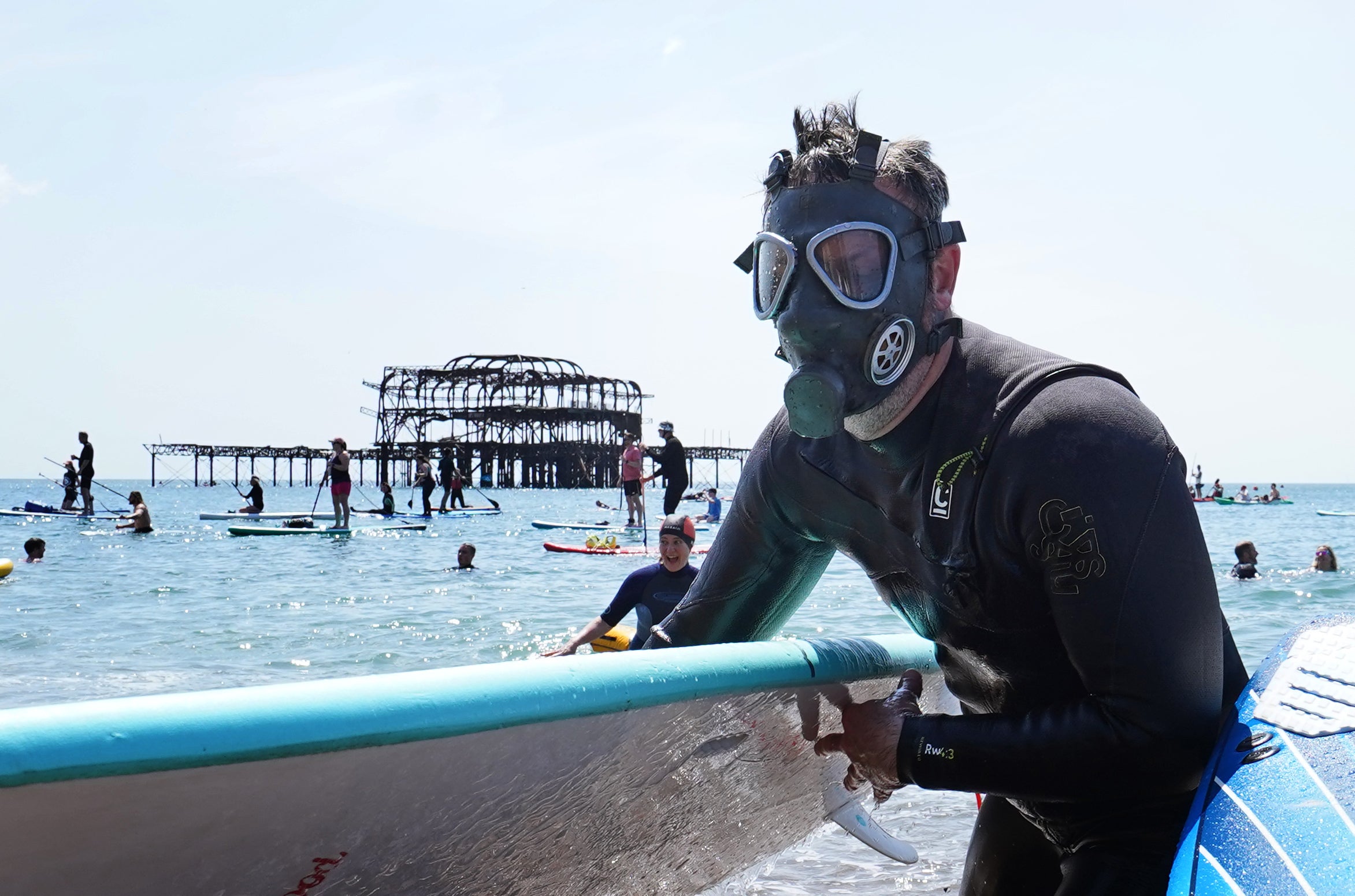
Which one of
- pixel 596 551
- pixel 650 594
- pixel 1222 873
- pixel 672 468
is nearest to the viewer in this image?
pixel 1222 873

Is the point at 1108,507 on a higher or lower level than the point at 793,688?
higher

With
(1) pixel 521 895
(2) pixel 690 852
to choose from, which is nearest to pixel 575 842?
(1) pixel 521 895

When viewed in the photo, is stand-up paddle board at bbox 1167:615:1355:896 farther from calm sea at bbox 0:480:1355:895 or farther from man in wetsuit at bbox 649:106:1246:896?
calm sea at bbox 0:480:1355:895

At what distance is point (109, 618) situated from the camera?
11.7 metres

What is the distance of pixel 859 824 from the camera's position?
105 inches

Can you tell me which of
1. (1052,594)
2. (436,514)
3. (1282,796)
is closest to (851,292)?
(1052,594)

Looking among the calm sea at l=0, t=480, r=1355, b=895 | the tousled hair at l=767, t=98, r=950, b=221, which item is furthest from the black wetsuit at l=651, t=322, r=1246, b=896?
the calm sea at l=0, t=480, r=1355, b=895

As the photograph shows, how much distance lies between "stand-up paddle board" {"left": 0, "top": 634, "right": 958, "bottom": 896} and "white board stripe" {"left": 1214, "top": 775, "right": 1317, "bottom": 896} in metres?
0.81

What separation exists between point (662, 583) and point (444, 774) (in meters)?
5.45

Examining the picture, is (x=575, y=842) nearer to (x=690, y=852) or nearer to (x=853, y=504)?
(x=690, y=852)

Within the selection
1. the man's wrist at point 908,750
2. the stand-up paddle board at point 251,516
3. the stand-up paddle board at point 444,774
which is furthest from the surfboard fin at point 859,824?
the stand-up paddle board at point 251,516

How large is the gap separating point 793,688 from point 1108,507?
33.4 inches

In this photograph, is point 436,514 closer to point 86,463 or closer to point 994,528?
point 86,463

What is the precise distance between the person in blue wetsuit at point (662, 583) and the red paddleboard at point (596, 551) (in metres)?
9.69
